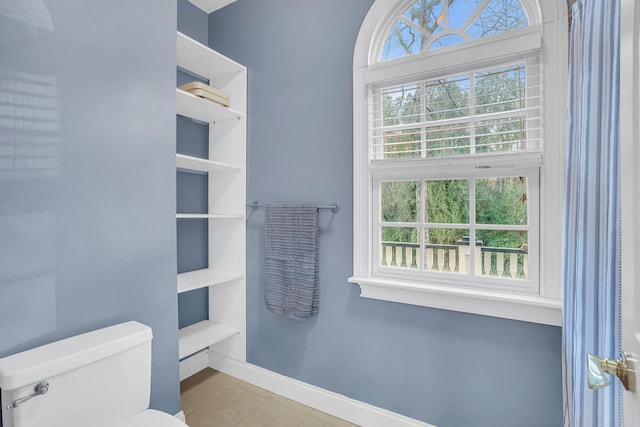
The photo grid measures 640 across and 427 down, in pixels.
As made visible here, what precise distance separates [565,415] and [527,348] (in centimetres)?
26

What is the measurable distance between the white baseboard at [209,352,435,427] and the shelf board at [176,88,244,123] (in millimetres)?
1779

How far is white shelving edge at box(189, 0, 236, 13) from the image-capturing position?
2268 millimetres

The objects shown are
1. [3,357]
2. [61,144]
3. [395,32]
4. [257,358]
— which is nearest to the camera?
[3,357]

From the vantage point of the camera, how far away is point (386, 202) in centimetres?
180

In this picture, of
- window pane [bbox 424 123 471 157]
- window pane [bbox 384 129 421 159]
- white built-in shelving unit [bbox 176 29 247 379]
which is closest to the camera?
window pane [bbox 424 123 471 157]

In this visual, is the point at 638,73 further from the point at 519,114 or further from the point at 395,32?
the point at 395,32

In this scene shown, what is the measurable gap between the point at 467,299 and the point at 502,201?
50 cm

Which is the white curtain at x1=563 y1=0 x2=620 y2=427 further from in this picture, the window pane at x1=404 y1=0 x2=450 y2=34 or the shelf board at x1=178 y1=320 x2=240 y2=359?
the shelf board at x1=178 y1=320 x2=240 y2=359

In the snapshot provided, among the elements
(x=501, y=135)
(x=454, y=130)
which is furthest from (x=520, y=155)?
(x=454, y=130)

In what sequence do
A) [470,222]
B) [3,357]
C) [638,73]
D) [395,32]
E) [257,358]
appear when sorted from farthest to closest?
[257,358] < [395,32] < [470,222] < [3,357] < [638,73]

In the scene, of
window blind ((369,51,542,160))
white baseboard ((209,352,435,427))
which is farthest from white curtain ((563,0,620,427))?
white baseboard ((209,352,435,427))

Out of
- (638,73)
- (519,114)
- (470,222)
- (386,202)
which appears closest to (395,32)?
(519,114)

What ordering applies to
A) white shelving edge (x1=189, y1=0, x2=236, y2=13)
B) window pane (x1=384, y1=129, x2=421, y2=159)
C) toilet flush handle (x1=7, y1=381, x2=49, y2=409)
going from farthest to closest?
white shelving edge (x1=189, y1=0, x2=236, y2=13) < window pane (x1=384, y1=129, x2=421, y2=159) < toilet flush handle (x1=7, y1=381, x2=49, y2=409)

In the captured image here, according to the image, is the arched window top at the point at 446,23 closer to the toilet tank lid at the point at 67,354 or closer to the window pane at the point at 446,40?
the window pane at the point at 446,40
